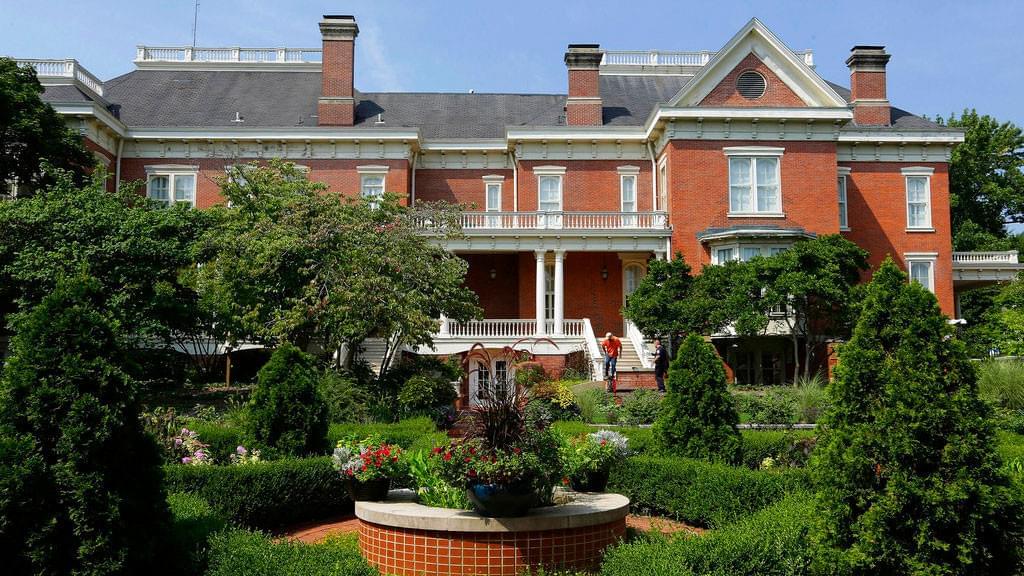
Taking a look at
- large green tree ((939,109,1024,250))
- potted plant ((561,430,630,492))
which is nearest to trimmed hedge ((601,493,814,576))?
potted plant ((561,430,630,492))

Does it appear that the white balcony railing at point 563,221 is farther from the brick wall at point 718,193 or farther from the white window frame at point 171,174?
the white window frame at point 171,174

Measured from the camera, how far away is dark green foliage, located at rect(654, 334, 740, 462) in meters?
11.2

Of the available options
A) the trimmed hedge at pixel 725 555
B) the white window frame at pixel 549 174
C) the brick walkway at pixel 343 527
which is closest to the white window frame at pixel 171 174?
the white window frame at pixel 549 174

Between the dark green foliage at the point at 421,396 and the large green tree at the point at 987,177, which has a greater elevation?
the large green tree at the point at 987,177

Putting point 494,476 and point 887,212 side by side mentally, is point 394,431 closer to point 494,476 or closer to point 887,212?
point 494,476

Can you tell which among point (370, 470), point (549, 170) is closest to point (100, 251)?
point (370, 470)

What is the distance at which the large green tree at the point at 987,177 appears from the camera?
46.9 m

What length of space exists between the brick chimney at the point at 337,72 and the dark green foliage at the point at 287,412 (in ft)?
73.6

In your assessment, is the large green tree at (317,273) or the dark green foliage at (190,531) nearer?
the dark green foliage at (190,531)

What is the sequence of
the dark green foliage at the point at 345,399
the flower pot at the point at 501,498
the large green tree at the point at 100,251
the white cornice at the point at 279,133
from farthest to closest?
the white cornice at the point at 279,133, the large green tree at the point at 100,251, the dark green foliage at the point at 345,399, the flower pot at the point at 501,498

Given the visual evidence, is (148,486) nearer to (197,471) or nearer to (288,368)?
(197,471)

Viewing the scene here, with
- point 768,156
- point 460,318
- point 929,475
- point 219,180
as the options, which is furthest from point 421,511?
point 768,156

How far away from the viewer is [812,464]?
22.5ft

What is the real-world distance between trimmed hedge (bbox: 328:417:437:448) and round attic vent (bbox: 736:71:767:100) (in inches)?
777
